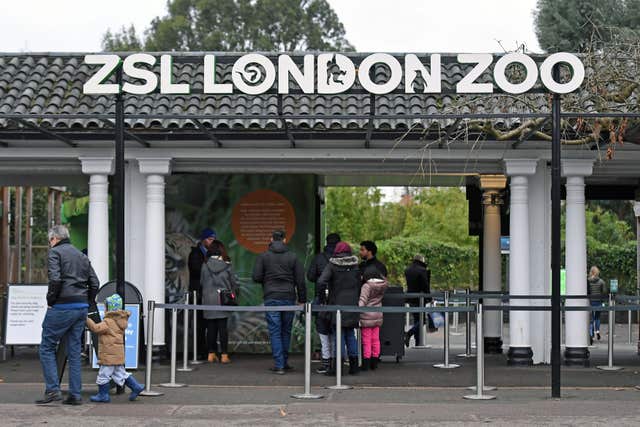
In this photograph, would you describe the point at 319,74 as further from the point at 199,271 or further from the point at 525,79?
the point at 199,271

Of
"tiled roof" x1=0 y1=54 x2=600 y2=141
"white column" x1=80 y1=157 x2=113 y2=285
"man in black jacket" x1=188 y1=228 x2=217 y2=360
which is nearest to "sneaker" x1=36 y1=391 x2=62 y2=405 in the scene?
"tiled roof" x1=0 y1=54 x2=600 y2=141

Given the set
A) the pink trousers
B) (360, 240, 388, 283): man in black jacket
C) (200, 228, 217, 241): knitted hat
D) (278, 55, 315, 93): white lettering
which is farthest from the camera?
(200, 228, 217, 241): knitted hat

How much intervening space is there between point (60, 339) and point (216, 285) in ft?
14.6

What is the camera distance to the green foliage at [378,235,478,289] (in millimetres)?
32844

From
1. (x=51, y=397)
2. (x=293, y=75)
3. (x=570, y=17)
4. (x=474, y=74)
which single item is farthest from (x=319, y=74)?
(x=570, y=17)

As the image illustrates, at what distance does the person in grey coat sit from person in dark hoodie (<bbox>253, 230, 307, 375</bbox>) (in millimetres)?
1252

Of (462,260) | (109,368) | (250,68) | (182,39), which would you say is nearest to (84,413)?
(109,368)

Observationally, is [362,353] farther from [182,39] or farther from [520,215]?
[182,39]

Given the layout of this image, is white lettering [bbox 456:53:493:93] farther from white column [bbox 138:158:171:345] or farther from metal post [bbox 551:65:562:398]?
white column [bbox 138:158:171:345]

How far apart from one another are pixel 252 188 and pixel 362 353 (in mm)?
3589

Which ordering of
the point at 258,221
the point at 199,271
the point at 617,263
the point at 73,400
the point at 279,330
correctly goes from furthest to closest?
the point at 617,263 < the point at 258,221 < the point at 199,271 < the point at 279,330 < the point at 73,400

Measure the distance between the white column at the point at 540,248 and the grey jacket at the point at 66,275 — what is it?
6919 mm

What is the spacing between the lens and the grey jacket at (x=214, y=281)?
610 inches

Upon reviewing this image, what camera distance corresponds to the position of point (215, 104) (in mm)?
15602
